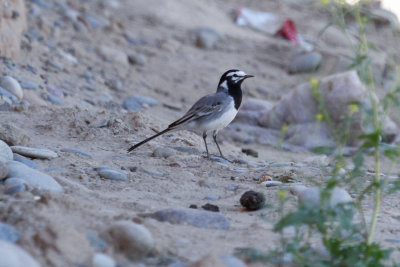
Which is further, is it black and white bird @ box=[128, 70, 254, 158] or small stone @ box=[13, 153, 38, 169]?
black and white bird @ box=[128, 70, 254, 158]

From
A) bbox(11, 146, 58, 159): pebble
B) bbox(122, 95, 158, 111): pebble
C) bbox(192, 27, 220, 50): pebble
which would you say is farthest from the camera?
bbox(192, 27, 220, 50): pebble

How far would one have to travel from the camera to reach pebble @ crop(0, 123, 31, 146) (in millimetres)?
5695

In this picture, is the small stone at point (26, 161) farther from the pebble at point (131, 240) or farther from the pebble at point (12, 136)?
the pebble at point (131, 240)

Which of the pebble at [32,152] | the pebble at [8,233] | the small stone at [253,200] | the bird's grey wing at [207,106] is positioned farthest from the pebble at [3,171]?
the bird's grey wing at [207,106]

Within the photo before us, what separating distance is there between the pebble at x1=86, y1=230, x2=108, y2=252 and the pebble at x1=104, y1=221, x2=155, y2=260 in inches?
1.8

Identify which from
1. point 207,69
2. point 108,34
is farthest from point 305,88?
point 108,34

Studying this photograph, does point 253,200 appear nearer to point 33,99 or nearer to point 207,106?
point 207,106

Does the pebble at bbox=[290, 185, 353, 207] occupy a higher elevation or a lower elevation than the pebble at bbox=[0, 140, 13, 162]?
higher

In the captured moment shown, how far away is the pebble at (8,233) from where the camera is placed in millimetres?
3393

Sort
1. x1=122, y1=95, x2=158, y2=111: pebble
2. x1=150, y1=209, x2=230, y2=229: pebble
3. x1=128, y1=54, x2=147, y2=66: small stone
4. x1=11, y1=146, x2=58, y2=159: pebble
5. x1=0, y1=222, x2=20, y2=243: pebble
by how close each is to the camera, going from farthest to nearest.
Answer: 1. x1=128, y1=54, x2=147, y2=66: small stone
2. x1=122, y1=95, x2=158, y2=111: pebble
3. x1=11, y1=146, x2=58, y2=159: pebble
4. x1=150, y1=209, x2=230, y2=229: pebble
5. x1=0, y1=222, x2=20, y2=243: pebble

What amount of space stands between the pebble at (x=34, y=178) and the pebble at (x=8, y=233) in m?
0.87

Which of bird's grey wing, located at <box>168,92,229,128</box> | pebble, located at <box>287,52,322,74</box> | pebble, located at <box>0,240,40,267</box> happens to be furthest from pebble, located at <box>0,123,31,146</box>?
pebble, located at <box>287,52,322,74</box>

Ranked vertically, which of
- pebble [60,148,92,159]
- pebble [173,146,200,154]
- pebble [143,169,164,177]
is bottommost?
pebble [173,146,200,154]

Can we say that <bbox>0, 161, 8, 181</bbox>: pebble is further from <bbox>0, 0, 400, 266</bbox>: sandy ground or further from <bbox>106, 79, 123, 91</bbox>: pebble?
<bbox>106, 79, 123, 91</bbox>: pebble
